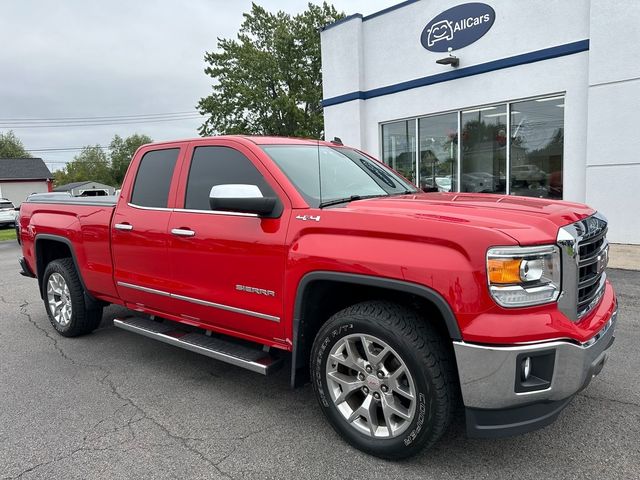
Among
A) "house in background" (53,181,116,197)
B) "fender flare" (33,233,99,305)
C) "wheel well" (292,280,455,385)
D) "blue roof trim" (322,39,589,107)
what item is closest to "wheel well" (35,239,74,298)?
"fender flare" (33,233,99,305)

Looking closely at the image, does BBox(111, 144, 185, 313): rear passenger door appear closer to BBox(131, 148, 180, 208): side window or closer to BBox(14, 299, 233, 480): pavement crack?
BBox(131, 148, 180, 208): side window

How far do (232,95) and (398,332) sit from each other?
35.3 metres

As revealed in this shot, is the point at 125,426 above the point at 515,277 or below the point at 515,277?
below

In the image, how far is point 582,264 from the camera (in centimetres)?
265

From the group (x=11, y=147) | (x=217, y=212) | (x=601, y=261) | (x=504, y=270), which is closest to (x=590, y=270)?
(x=601, y=261)

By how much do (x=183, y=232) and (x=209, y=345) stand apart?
2.84 feet

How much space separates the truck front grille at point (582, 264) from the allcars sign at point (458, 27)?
904cm

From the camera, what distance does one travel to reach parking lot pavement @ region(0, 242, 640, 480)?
2795 mm

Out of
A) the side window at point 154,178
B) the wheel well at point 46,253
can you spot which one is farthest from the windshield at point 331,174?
the wheel well at point 46,253

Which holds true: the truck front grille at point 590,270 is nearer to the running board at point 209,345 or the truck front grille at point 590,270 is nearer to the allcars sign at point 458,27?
the running board at point 209,345

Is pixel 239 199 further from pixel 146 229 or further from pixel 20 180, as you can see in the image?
pixel 20 180

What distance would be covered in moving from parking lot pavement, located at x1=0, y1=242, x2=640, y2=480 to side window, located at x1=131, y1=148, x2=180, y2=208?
1.46 m

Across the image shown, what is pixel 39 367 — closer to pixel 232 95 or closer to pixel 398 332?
pixel 398 332

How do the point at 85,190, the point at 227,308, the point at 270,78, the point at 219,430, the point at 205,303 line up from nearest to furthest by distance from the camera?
the point at 219,430 → the point at 227,308 → the point at 205,303 → the point at 85,190 → the point at 270,78
